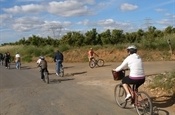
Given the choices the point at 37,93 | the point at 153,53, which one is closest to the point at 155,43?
the point at 153,53

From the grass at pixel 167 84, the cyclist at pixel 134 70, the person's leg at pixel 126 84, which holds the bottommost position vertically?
the grass at pixel 167 84

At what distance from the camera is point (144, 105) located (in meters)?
9.24

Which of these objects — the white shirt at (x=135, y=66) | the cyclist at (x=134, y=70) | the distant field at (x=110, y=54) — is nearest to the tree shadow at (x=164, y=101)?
the cyclist at (x=134, y=70)

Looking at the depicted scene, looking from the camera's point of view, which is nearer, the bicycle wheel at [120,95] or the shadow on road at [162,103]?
the shadow on road at [162,103]

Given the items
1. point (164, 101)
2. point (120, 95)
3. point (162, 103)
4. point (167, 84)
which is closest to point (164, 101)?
point (164, 101)

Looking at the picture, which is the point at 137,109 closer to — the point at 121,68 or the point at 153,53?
the point at 121,68

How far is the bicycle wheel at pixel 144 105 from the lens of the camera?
29.5 ft

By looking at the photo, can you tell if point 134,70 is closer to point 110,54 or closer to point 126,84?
point 126,84

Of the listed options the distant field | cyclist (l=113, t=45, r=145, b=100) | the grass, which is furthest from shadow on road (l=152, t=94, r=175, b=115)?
the distant field

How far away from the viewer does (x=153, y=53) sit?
3684 cm

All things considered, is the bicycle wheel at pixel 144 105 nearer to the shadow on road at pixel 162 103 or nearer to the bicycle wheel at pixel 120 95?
the shadow on road at pixel 162 103

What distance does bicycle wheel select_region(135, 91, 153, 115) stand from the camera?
29.5 feet

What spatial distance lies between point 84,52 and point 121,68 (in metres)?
33.7

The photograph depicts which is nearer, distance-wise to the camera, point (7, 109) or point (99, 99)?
point (7, 109)
